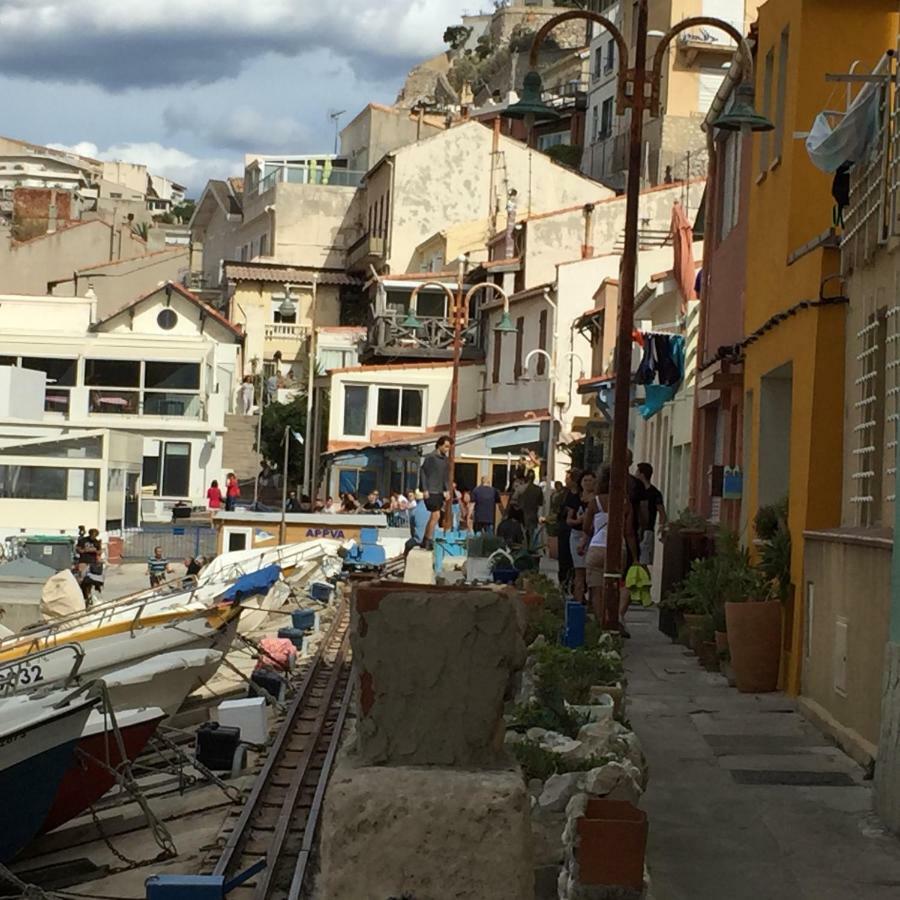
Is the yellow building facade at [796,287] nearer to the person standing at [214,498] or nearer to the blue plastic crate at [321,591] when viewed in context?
the blue plastic crate at [321,591]

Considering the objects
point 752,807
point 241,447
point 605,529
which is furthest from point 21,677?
point 241,447

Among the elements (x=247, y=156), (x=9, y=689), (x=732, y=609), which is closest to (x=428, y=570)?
(x=9, y=689)

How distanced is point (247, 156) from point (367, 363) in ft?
95.4

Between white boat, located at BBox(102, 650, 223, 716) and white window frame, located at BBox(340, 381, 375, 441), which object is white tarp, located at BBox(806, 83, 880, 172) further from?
white window frame, located at BBox(340, 381, 375, 441)

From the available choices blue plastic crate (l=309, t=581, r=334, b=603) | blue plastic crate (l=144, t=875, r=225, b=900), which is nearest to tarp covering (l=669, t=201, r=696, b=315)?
blue plastic crate (l=309, t=581, r=334, b=603)

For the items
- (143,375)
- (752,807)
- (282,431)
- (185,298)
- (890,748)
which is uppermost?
(185,298)

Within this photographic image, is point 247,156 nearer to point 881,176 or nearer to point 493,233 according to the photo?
point 493,233

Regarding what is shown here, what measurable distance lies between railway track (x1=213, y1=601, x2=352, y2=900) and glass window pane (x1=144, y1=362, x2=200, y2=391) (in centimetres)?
3792

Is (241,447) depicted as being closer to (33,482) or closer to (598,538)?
(33,482)

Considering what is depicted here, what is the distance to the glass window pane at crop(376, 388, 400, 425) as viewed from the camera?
6091 cm

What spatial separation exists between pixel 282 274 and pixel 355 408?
1914 cm

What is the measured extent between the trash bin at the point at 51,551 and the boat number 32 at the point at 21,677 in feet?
71.5

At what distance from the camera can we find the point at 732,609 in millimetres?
15594

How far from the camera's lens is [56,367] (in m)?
62.8
